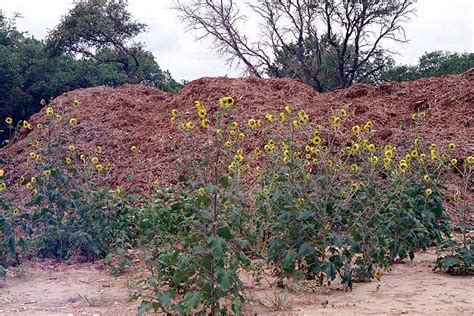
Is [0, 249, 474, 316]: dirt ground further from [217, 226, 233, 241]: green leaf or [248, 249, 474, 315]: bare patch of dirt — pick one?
[217, 226, 233, 241]: green leaf

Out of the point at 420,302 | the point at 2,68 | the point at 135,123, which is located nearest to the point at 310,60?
the point at 2,68

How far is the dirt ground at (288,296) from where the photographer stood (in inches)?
134

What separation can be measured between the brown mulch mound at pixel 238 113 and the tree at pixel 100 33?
717cm

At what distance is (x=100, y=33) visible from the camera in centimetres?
1753

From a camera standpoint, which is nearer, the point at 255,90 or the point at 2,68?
the point at 255,90

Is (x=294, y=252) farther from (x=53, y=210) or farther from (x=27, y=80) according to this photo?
(x=27, y=80)

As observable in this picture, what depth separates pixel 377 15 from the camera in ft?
54.7

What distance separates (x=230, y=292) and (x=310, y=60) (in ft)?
53.8

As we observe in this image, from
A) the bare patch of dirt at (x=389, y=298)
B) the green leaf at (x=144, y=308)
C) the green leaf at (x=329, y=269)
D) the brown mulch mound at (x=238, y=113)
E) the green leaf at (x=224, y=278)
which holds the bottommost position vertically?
the bare patch of dirt at (x=389, y=298)

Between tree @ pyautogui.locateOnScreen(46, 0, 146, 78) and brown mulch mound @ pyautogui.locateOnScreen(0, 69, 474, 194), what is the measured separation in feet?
23.5

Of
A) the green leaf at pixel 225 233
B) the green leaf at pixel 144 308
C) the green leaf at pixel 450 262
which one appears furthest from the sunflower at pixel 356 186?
the green leaf at pixel 144 308

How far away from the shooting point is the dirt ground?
11.1ft

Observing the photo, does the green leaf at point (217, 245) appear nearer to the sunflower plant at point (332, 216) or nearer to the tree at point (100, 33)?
the sunflower plant at point (332, 216)

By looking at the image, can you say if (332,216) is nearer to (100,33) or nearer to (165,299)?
(165,299)
